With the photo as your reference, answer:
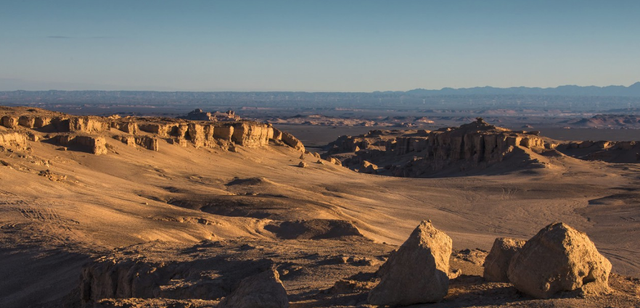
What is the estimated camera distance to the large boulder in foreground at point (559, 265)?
676cm

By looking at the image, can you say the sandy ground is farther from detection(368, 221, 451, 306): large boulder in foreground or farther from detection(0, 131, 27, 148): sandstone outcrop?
detection(0, 131, 27, 148): sandstone outcrop

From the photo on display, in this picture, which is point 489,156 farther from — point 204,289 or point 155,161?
point 204,289

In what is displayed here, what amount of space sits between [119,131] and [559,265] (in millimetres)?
28748

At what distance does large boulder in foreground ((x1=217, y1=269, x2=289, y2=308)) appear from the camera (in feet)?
20.3

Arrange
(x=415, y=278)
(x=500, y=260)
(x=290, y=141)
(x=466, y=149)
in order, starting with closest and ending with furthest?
(x=415, y=278) → (x=500, y=260) → (x=466, y=149) → (x=290, y=141)

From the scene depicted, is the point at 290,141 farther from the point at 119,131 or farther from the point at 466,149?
the point at 119,131

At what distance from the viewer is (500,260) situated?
25.8 ft

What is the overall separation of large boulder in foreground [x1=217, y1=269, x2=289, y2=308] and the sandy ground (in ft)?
3.48

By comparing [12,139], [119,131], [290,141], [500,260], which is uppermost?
[500,260]

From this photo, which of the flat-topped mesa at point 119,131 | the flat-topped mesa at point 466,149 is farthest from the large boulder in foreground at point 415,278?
the flat-topped mesa at point 466,149

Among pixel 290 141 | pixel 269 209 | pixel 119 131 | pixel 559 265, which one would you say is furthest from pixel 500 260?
pixel 290 141

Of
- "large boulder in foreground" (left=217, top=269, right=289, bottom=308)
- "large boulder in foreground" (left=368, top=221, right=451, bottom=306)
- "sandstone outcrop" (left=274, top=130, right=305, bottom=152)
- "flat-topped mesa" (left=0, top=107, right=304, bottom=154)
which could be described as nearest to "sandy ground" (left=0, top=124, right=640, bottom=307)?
"large boulder in foreground" (left=368, top=221, right=451, bottom=306)

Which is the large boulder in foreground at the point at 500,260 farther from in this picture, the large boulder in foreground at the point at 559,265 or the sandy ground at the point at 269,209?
the large boulder in foreground at the point at 559,265

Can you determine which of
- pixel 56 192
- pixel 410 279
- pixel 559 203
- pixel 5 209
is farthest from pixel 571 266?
pixel 559 203
